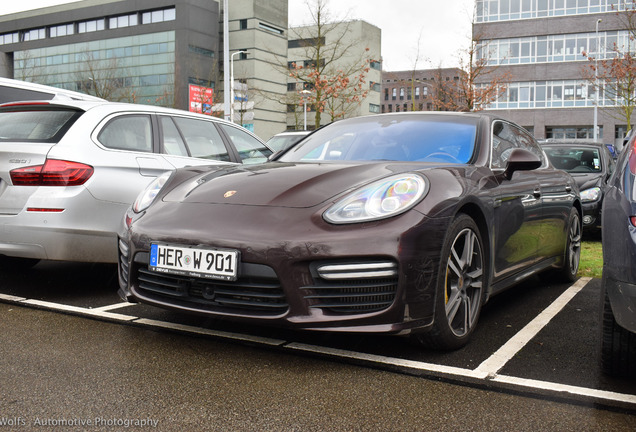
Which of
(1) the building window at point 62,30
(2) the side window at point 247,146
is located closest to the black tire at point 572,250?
(2) the side window at point 247,146

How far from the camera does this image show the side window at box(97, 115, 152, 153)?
4703 mm

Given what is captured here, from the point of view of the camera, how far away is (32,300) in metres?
4.37

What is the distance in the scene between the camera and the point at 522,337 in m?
3.62

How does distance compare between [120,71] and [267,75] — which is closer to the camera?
[120,71]

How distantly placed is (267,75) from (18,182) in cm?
6527

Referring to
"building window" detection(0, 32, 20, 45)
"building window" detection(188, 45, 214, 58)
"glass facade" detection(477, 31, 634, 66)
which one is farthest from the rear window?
"building window" detection(0, 32, 20, 45)

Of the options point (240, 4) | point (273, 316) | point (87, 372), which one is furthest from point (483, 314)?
point (240, 4)

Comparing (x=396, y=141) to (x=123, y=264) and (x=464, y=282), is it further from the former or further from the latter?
(x=123, y=264)

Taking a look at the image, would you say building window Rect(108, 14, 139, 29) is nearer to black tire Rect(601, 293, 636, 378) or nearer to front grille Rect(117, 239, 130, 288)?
front grille Rect(117, 239, 130, 288)

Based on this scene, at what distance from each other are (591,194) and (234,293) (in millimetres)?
7413

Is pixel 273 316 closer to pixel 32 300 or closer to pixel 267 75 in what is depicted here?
pixel 32 300

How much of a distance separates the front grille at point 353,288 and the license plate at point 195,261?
0.37m

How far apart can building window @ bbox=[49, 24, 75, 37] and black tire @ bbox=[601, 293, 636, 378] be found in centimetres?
7443

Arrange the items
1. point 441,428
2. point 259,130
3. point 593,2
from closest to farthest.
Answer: point 441,428 < point 593,2 < point 259,130
